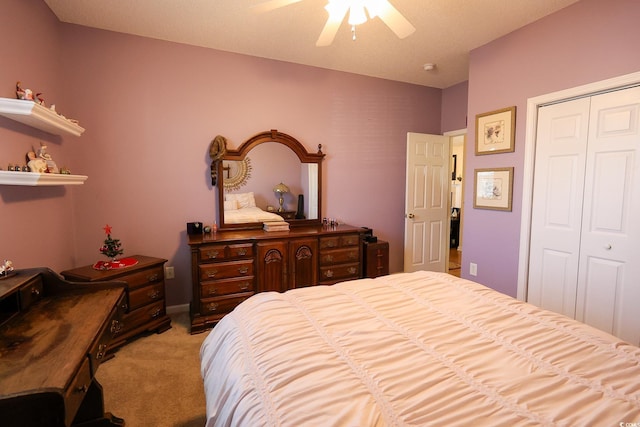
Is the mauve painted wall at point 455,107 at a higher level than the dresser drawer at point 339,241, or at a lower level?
higher

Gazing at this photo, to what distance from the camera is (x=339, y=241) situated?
3268 mm

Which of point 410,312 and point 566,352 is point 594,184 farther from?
point 410,312

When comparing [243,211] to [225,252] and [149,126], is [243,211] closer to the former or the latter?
[225,252]

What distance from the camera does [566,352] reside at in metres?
1.16

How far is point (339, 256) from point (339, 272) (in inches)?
6.8

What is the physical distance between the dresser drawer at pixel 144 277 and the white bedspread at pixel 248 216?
2.66 ft

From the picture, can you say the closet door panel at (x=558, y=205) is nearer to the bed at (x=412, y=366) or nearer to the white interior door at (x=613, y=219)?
the white interior door at (x=613, y=219)

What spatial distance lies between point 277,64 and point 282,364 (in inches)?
125

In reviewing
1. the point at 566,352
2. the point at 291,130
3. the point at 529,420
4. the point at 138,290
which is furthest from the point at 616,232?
the point at 138,290

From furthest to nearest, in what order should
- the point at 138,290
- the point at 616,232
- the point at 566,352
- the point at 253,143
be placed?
the point at 253,143
the point at 138,290
the point at 616,232
the point at 566,352

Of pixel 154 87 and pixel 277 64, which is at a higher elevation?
pixel 277 64

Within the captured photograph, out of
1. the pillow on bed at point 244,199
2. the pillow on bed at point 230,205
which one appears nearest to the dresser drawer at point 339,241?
the pillow on bed at point 244,199

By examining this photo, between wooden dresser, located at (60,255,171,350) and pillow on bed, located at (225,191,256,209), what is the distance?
0.94 m

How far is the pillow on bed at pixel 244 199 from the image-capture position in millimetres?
3246
